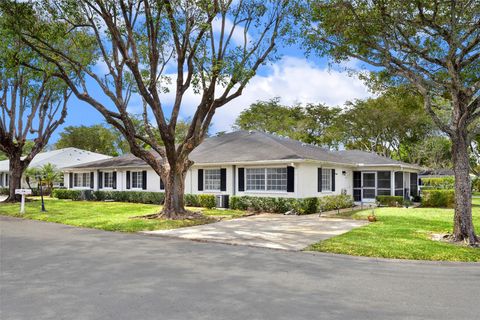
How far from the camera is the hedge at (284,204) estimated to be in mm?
17967

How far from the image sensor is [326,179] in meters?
21.0

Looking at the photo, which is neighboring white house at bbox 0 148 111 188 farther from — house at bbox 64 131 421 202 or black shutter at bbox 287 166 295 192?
black shutter at bbox 287 166 295 192

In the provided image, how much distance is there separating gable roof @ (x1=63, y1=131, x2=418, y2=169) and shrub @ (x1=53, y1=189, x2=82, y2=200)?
2971mm

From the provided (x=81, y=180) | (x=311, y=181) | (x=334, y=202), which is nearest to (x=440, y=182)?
(x=334, y=202)

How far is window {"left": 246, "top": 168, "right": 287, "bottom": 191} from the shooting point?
746 inches

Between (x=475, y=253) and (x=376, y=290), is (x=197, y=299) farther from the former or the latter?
(x=475, y=253)

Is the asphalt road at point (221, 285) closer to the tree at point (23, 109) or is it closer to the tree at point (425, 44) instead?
the tree at point (425, 44)

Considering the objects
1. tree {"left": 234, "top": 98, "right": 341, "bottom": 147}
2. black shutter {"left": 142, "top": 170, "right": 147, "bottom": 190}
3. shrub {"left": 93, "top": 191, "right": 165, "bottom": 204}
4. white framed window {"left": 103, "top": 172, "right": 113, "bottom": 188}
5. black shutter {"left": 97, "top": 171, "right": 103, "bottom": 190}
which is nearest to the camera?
shrub {"left": 93, "top": 191, "right": 165, "bottom": 204}

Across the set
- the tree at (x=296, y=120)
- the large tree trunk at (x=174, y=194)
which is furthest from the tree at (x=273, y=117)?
the large tree trunk at (x=174, y=194)

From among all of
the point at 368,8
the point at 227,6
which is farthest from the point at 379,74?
the point at 227,6

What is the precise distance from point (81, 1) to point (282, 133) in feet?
104

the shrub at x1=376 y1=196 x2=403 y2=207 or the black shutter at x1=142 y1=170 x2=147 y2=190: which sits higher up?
the black shutter at x1=142 y1=170 x2=147 y2=190

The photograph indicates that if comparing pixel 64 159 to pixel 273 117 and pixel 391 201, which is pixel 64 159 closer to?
pixel 273 117

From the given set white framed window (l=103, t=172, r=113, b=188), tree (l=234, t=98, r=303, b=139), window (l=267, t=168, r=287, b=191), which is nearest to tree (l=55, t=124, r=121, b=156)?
tree (l=234, t=98, r=303, b=139)
